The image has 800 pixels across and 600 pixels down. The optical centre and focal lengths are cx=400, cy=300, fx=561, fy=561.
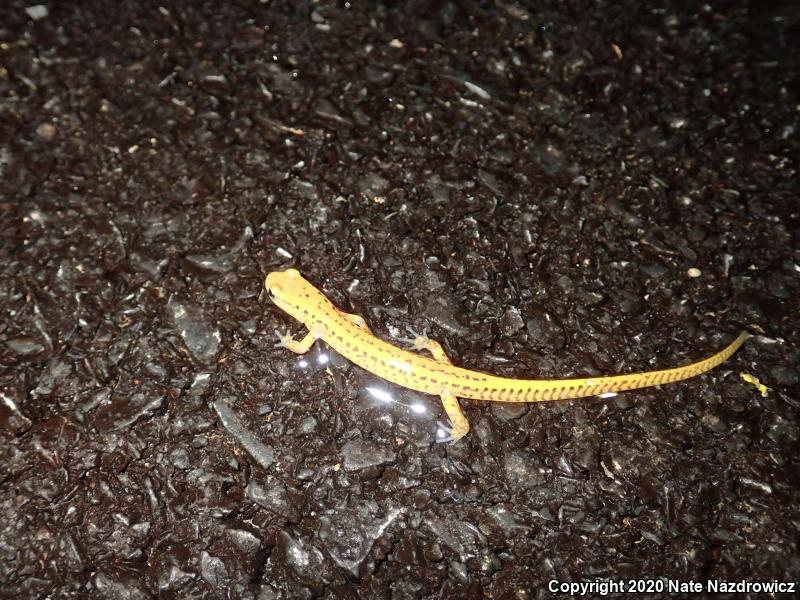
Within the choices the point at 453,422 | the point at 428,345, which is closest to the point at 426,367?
the point at 428,345

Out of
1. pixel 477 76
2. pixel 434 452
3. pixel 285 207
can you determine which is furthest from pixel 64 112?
pixel 434 452

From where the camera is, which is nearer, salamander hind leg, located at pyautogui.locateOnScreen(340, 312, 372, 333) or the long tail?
the long tail

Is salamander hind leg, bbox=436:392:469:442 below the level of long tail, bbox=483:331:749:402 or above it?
below

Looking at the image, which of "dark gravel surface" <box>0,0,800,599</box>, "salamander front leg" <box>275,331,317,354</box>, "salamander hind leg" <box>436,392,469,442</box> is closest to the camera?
"dark gravel surface" <box>0,0,800,599</box>

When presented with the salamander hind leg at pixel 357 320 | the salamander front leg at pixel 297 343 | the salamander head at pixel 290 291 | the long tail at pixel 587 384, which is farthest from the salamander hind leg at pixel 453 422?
the salamander head at pixel 290 291

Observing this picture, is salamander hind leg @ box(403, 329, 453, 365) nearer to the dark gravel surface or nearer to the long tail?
the dark gravel surface

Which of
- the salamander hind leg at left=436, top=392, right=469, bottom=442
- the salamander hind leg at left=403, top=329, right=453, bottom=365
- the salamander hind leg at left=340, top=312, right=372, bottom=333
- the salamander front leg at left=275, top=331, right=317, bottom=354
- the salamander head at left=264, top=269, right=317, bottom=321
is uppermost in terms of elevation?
the salamander head at left=264, top=269, right=317, bottom=321

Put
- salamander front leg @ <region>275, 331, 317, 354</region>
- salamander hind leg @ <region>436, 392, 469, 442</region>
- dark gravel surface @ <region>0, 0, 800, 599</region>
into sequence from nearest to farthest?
dark gravel surface @ <region>0, 0, 800, 599</region>
salamander hind leg @ <region>436, 392, 469, 442</region>
salamander front leg @ <region>275, 331, 317, 354</region>

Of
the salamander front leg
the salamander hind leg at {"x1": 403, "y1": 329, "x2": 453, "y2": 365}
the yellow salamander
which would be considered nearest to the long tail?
the yellow salamander

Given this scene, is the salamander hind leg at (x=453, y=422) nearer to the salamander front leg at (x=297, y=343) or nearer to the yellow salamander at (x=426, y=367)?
the yellow salamander at (x=426, y=367)
